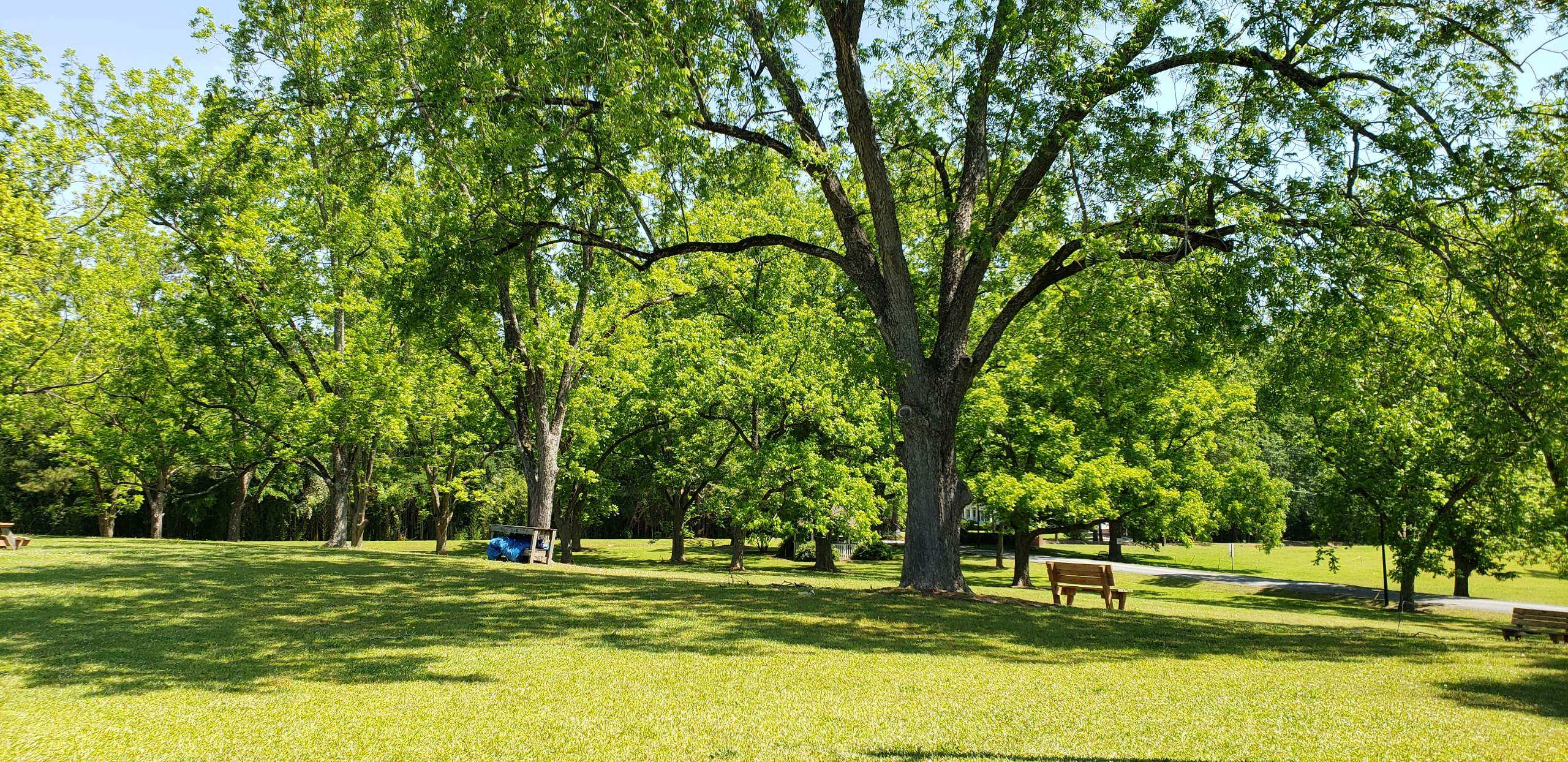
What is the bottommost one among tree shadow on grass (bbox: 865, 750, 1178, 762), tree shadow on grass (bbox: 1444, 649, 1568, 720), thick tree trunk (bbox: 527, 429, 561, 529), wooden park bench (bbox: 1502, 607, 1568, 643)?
wooden park bench (bbox: 1502, 607, 1568, 643)

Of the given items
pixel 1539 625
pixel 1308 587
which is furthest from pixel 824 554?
pixel 1539 625

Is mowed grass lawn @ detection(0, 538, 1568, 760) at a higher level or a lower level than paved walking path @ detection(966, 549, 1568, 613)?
higher

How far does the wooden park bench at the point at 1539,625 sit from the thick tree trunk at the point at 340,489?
28433mm

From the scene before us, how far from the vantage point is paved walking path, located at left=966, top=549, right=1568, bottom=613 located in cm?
2392

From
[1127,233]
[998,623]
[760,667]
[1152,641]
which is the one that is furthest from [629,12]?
[1152,641]

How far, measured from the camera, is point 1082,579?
14422 millimetres

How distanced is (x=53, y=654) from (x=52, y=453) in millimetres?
36178

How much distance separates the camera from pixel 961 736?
5.43 m

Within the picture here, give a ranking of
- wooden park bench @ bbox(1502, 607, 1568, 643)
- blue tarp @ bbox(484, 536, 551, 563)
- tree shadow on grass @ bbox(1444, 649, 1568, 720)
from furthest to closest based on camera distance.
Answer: blue tarp @ bbox(484, 536, 551, 563) → wooden park bench @ bbox(1502, 607, 1568, 643) → tree shadow on grass @ bbox(1444, 649, 1568, 720)

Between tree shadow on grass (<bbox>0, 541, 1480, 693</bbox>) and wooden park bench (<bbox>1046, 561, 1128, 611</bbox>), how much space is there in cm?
90

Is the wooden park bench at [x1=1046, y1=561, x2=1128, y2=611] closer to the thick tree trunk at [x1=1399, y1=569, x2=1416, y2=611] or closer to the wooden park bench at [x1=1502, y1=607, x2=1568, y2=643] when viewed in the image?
the wooden park bench at [x1=1502, y1=607, x2=1568, y2=643]

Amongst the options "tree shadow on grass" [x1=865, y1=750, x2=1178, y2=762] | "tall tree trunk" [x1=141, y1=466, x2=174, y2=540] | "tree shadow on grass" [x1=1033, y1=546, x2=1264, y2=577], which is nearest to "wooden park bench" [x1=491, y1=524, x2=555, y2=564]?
"tree shadow on grass" [x1=865, y1=750, x2=1178, y2=762]

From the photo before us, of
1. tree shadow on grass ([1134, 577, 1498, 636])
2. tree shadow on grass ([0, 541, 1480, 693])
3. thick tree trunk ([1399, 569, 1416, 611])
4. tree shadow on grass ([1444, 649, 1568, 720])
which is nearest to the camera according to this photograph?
tree shadow on grass ([1444, 649, 1568, 720])

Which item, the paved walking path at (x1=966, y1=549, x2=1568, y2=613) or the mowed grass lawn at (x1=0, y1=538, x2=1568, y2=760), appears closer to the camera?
the mowed grass lawn at (x1=0, y1=538, x2=1568, y2=760)
